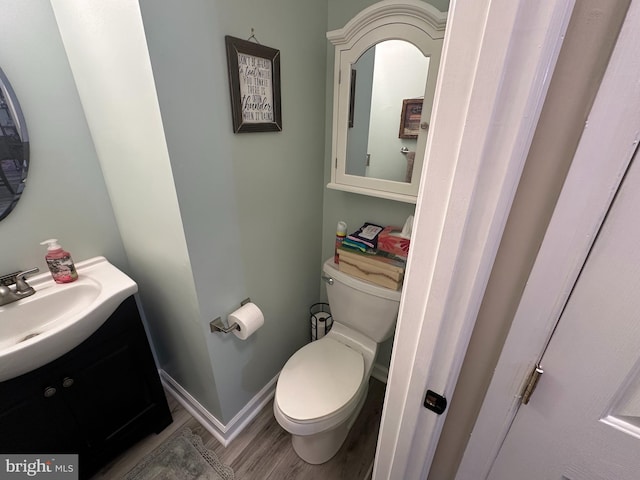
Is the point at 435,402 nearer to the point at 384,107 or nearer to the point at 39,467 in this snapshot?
the point at 384,107

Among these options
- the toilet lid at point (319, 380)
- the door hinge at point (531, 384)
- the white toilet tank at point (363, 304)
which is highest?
the door hinge at point (531, 384)

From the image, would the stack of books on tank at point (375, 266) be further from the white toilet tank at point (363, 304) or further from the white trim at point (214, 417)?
the white trim at point (214, 417)

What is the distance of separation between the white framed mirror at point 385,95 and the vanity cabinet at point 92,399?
3.72 feet

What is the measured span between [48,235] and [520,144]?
5.06 ft

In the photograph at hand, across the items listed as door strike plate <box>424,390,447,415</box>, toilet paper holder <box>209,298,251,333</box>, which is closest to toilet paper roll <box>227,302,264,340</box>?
toilet paper holder <box>209,298,251,333</box>

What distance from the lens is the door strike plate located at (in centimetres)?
57

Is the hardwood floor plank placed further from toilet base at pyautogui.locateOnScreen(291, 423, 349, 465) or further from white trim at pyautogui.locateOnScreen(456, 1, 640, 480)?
white trim at pyautogui.locateOnScreen(456, 1, 640, 480)

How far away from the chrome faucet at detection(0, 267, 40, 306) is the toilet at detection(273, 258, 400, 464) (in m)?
1.01

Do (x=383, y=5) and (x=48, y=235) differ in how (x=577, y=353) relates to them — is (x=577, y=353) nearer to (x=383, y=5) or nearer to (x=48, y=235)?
(x=383, y=5)

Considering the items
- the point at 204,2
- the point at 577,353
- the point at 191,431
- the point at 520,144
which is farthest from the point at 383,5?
the point at 191,431

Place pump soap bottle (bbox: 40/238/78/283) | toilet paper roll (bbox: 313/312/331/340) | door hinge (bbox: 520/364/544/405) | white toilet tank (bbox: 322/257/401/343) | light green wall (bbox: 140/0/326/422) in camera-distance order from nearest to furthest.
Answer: door hinge (bbox: 520/364/544/405), light green wall (bbox: 140/0/326/422), pump soap bottle (bbox: 40/238/78/283), white toilet tank (bbox: 322/257/401/343), toilet paper roll (bbox: 313/312/331/340)

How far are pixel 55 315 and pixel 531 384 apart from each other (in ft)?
4.93

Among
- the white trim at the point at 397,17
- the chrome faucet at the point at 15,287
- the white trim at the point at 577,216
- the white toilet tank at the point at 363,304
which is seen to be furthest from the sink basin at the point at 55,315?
the white trim at the point at 397,17

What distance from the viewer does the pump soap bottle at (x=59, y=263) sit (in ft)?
3.43
